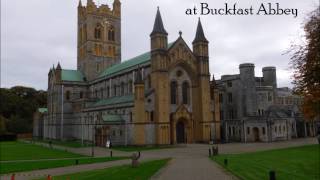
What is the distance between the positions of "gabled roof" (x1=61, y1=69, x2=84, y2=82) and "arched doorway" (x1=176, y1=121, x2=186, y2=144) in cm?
3857

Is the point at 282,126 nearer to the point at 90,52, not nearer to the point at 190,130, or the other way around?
the point at 190,130

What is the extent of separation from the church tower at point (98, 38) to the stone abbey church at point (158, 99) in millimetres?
271

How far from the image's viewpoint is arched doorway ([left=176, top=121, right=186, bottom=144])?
67.3 m

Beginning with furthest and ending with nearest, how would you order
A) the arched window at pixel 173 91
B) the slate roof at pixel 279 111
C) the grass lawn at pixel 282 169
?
the slate roof at pixel 279 111
the arched window at pixel 173 91
the grass lawn at pixel 282 169

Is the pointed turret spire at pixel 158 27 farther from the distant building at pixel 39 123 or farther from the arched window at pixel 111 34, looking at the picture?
the distant building at pixel 39 123

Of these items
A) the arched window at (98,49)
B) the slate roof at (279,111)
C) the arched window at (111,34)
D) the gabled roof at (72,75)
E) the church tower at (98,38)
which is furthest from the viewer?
the arched window at (111,34)

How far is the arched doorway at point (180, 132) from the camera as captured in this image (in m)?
67.3

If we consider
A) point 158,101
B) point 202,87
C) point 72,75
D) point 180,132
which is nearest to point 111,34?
point 72,75

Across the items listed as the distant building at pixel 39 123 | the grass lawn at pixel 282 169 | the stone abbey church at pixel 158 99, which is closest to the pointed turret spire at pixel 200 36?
the stone abbey church at pixel 158 99

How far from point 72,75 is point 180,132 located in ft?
137

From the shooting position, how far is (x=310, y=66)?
1833 cm

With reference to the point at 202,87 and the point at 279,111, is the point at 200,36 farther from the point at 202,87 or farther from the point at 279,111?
the point at 279,111

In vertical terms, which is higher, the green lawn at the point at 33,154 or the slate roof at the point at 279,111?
the slate roof at the point at 279,111

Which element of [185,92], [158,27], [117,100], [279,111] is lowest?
[279,111]
